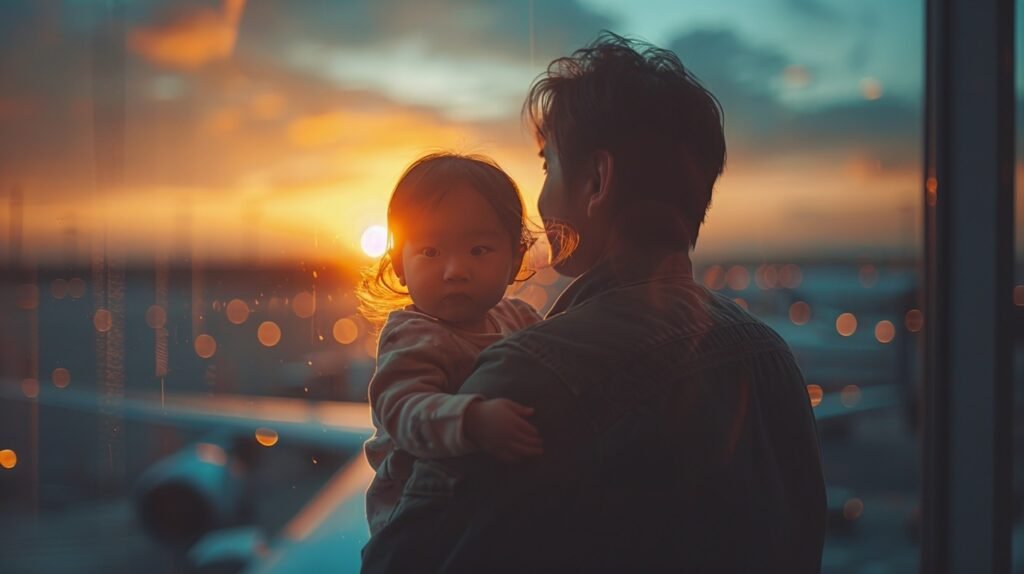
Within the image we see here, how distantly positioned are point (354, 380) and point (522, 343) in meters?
5.90

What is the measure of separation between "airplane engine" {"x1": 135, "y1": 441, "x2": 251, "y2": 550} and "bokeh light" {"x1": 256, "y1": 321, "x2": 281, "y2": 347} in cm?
244

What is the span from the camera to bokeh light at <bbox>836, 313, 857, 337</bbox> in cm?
838

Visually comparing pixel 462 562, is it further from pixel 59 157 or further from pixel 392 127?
pixel 59 157

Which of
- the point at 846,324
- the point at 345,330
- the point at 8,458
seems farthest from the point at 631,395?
the point at 846,324

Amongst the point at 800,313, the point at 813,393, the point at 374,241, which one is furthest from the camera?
the point at 800,313

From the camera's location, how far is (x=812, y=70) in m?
1.49

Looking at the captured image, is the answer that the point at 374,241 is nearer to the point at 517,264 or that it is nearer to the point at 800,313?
the point at 517,264

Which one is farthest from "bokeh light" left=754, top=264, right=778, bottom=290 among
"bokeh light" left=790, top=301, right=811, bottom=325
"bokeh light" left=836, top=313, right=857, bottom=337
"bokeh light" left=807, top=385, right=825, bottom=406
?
"bokeh light" left=790, top=301, right=811, bottom=325

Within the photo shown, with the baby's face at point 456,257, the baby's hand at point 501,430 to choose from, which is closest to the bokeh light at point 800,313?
the baby's face at point 456,257

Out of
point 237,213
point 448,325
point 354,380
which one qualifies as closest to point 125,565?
point 354,380

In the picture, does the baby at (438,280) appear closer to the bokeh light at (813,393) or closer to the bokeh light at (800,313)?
the bokeh light at (813,393)

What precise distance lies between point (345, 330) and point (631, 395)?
0.58 metres

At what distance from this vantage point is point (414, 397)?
0.59 meters

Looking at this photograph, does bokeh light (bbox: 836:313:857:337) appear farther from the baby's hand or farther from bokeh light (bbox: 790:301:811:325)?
the baby's hand
